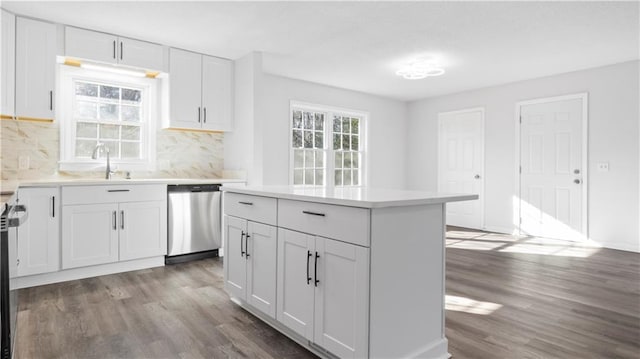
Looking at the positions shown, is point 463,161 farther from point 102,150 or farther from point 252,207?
point 102,150

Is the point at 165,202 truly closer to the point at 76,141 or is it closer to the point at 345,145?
the point at 76,141

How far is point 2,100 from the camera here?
320cm

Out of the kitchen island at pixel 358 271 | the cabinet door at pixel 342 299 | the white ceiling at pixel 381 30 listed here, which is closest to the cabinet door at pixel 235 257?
the kitchen island at pixel 358 271

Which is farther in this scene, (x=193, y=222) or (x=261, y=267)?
(x=193, y=222)

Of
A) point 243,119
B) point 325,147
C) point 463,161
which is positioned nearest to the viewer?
point 243,119

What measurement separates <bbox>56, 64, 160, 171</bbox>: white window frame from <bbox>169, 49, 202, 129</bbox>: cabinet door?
0.38 m

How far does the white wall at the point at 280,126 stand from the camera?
434 centimetres

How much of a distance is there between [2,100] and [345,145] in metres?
4.60

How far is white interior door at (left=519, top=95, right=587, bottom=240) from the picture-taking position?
5.14 metres

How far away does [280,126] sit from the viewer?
564 cm

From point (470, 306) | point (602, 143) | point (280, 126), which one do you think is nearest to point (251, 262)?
point (470, 306)

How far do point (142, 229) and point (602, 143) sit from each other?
564 cm

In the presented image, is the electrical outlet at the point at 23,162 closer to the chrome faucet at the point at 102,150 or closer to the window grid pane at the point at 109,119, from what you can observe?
the window grid pane at the point at 109,119

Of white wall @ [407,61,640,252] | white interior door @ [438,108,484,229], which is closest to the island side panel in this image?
white wall @ [407,61,640,252]
